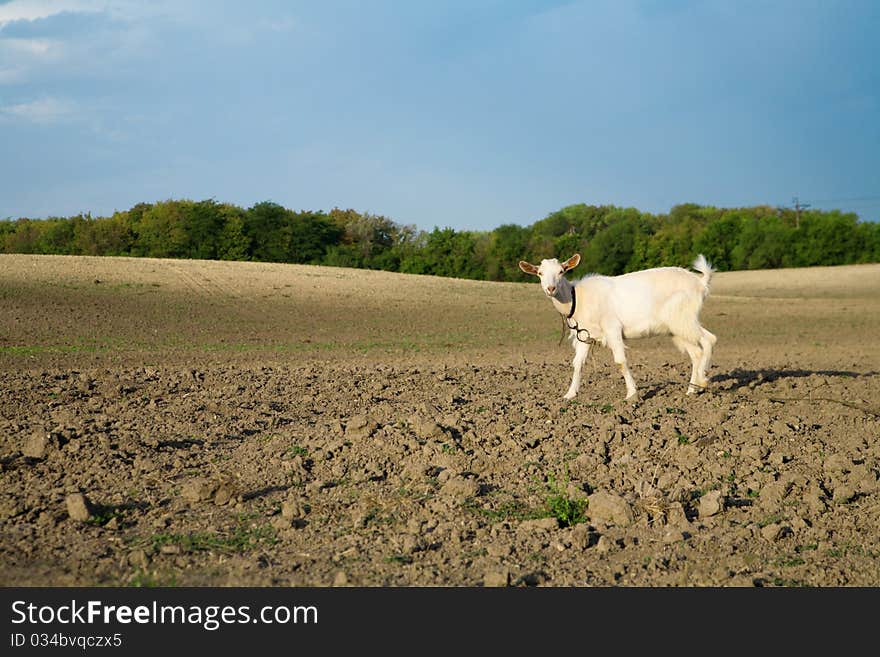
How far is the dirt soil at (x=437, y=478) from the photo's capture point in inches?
249

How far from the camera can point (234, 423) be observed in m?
11.0

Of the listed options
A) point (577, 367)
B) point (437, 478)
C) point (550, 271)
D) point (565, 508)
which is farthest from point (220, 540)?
point (577, 367)

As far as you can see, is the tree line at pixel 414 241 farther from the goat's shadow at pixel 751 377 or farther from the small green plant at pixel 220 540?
the small green plant at pixel 220 540

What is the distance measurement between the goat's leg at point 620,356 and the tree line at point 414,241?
189ft

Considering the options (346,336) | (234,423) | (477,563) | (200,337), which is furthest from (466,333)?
(477,563)

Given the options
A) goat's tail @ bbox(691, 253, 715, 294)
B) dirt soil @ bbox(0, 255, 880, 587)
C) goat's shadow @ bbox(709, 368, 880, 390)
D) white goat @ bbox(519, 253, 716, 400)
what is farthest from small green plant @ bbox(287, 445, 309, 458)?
goat's shadow @ bbox(709, 368, 880, 390)

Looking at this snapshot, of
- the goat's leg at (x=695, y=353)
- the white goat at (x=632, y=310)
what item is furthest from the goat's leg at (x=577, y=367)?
the goat's leg at (x=695, y=353)

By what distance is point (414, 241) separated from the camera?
80.6m

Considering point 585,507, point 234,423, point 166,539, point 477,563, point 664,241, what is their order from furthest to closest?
point 664,241, point 234,423, point 585,507, point 166,539, point 477,563

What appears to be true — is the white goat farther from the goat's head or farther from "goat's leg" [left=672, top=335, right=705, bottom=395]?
the goat's head

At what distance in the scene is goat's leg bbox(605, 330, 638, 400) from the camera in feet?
41.9

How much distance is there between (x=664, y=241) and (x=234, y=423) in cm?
6973

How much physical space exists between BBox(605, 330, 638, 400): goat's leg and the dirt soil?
0.90 feet

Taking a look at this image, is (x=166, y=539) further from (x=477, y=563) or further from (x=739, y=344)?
(x=739, y=344)
